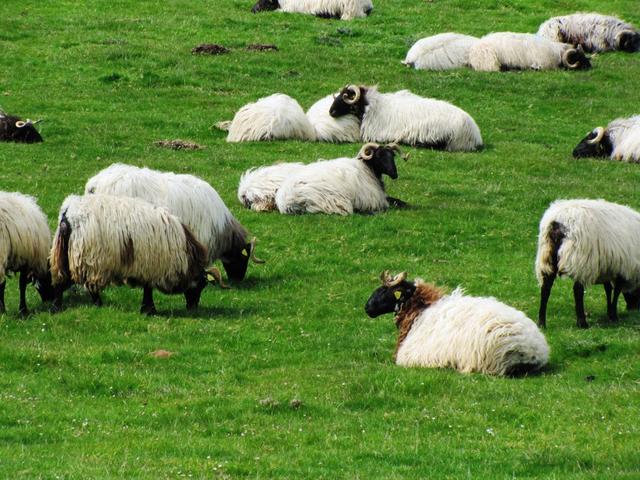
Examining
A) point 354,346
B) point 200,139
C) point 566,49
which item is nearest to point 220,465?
point 354,346

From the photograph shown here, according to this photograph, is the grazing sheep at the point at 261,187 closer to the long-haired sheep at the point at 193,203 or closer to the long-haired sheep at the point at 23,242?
the long-haired sheep at the point at 193,203

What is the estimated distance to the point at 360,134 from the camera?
28.5 metres

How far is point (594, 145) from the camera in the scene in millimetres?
27766

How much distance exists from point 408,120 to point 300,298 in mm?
10942

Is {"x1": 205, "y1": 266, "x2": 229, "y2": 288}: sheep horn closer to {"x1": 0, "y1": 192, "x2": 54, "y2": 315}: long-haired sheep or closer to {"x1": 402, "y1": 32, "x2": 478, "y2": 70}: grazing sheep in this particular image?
{"x1": 0, "y1": 192, "x2": 54, "y2": 315}: long-haired sheep

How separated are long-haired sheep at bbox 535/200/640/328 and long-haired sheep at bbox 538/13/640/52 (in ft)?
75.6

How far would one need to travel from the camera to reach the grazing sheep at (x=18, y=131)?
26.7 meters

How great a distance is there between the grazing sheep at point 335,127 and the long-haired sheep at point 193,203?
29.2ft

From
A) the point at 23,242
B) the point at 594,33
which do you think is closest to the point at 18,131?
the point at 23,242

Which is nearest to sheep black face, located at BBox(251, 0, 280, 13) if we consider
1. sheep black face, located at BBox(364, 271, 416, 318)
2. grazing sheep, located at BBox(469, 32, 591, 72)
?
grazing sheep, located at BBox(469, 32, 591, 72)

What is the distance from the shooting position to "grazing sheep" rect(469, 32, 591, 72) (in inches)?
1395

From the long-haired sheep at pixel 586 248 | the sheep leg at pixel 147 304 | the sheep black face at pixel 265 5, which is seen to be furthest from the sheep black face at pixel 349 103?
the sheep black face at pixel 265 5

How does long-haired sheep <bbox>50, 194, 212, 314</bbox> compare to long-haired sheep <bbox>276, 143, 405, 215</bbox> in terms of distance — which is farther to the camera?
long-haired sheep <bbox>276, 143, 405, 215</bbox>

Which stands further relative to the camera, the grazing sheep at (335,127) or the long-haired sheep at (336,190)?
the grazing sheep at (335,127)
